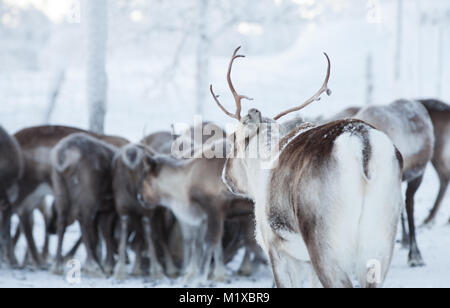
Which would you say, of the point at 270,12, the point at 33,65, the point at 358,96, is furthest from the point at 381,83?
the point at 33,65

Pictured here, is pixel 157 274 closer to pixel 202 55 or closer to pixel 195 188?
pixel 195 188

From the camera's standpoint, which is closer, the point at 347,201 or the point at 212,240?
the point at 347,201

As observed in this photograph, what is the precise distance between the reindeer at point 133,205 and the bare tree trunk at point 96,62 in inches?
137

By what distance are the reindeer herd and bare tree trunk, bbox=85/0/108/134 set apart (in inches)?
74.1

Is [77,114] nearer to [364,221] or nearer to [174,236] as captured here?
[174,236]

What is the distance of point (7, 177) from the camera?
7.64 metres

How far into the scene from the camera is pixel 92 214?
7.66 m

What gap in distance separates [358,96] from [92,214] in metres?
17.1

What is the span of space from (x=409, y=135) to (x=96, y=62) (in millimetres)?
6117

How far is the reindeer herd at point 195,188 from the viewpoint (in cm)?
390

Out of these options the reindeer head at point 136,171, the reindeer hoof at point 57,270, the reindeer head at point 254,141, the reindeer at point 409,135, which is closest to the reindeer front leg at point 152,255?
the reindeer head at point 136,171

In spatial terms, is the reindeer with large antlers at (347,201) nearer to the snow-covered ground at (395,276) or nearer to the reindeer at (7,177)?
the snow-covered ground at (395,276)

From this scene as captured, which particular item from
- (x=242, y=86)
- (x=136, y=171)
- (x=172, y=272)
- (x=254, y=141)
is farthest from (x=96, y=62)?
(x=242, y=86)

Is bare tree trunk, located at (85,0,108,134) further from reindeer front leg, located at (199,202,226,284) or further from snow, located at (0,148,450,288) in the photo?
reindeer front leg, located at (199,202,226,284)
